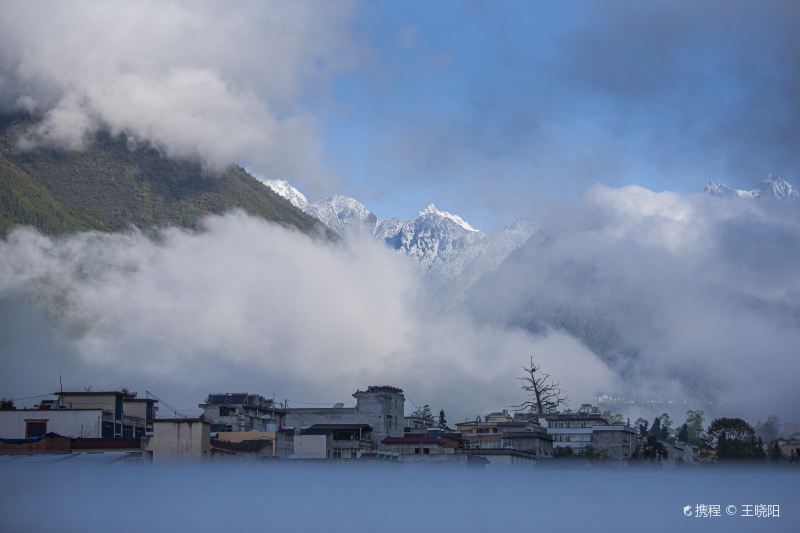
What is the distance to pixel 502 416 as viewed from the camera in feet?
621

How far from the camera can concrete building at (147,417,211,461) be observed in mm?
97438

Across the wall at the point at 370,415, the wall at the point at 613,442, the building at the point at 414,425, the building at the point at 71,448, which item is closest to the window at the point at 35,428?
the building at the point at 71,448

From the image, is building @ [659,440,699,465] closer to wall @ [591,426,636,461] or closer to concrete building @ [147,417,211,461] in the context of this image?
wall @ [591,426,636,461]

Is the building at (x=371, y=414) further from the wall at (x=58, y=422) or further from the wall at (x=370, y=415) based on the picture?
the wall at (x=58, y=422)

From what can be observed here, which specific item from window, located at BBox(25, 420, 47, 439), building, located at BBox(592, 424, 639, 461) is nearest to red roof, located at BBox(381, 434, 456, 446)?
window, located at BBox(25, 420, 47, 439)

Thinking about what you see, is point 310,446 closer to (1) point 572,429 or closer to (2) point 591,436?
(1) point 572,429

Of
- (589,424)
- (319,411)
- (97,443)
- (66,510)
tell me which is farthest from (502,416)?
(66,510)

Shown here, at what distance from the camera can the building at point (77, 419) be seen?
10994 cm

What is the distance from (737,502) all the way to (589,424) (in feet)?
252

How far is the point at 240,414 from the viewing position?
129250 mm

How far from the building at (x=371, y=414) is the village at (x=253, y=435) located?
0.37 feet

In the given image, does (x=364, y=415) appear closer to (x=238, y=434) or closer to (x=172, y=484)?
(x=238, y=434)

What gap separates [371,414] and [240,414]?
14621 mm

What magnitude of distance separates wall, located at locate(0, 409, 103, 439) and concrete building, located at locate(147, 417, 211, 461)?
14916 millimetres
